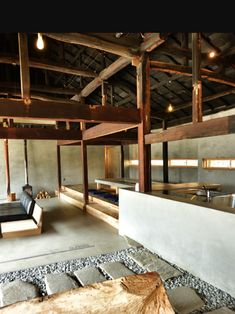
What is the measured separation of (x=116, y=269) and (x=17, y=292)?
1.27 m

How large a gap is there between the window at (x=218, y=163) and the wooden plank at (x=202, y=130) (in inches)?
170

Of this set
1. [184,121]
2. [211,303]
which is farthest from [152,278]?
[184,121]

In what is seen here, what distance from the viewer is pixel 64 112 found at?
3533 mm

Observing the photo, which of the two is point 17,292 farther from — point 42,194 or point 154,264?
point 42,194

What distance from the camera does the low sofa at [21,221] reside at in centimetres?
460

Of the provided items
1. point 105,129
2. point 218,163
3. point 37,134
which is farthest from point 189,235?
point 218,163

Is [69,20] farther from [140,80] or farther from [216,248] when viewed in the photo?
[140,80]

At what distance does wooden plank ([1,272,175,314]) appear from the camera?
5.34ft

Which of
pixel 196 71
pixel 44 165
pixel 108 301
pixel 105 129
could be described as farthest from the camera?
pixel 44 165

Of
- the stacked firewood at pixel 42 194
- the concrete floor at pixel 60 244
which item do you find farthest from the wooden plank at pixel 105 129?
the stacked firewood at pixel 42 194

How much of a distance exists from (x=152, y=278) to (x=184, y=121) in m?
7.85

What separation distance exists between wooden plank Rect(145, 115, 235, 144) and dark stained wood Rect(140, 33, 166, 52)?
1.54m

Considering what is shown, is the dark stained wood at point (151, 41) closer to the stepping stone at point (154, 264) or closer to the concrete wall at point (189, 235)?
the concrete wall at point (189, 235)

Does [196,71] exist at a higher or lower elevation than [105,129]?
higher
